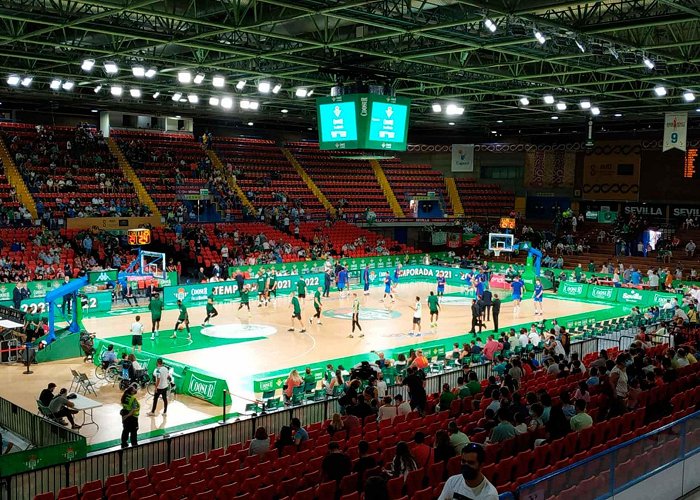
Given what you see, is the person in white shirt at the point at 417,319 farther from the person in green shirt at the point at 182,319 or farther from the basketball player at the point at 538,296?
the person in green shirt at the point at 182,319

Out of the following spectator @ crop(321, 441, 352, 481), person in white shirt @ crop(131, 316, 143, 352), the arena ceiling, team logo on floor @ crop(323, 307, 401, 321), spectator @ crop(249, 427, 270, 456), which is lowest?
team logo on floor @ crop(323, 307, 401, 321)

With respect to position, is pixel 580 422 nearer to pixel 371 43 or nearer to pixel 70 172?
pixel 371 43

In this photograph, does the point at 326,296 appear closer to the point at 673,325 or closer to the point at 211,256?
the point at 211,256

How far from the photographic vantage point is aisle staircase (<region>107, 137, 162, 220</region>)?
43.7 meters

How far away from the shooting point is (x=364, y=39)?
75.8 feet

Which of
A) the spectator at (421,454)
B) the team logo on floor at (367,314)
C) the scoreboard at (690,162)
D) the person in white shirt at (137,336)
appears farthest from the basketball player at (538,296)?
the spectator at (421,454)

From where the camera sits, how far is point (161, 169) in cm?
4784

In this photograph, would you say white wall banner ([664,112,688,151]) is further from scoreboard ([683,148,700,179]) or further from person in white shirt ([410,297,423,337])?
scoreboard ([683,148,700,179])

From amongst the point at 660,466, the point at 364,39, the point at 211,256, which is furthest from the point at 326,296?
the point at 660,466

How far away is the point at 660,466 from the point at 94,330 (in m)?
22.0

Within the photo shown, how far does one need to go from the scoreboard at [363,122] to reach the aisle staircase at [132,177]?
63.6ft

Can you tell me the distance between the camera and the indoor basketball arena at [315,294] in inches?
436

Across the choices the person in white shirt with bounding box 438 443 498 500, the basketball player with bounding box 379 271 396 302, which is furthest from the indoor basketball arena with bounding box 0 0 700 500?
the basketball player with bounding box 379 271 396 302

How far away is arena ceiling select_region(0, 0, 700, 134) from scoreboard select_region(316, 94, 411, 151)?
1.04 metres
